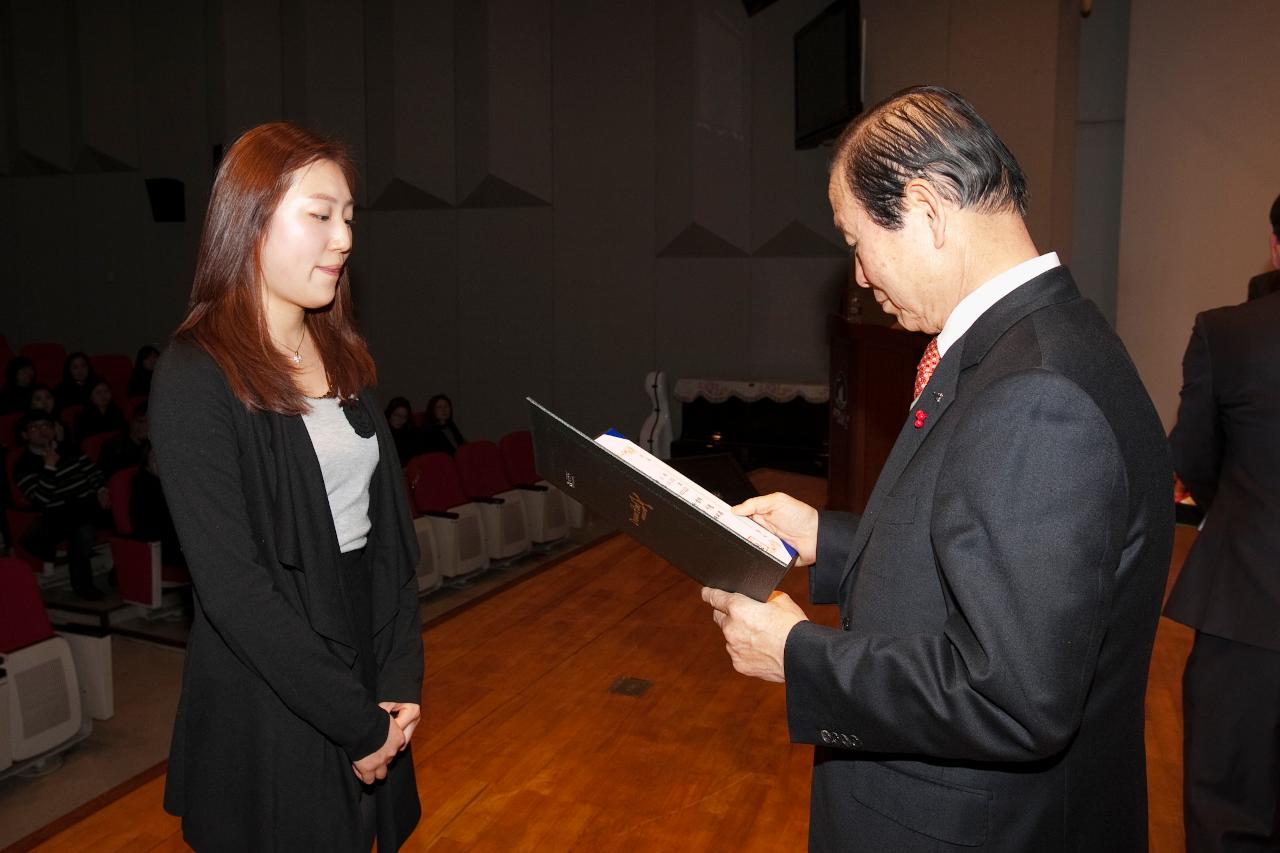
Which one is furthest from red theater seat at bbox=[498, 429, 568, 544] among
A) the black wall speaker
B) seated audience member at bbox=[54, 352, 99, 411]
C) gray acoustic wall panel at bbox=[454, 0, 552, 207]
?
the black wall speaker

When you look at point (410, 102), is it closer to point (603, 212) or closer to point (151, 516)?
point (603, 212)

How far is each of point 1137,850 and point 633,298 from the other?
7481 mm

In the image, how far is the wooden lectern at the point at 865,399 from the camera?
167 inches

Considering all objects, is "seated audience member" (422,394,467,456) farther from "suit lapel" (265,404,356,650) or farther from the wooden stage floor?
"suit lapel" (265,404,356,650)

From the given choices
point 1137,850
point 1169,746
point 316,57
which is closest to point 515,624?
point 1169,746

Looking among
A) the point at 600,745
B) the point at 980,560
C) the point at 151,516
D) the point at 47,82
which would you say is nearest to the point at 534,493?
the point at 151,516

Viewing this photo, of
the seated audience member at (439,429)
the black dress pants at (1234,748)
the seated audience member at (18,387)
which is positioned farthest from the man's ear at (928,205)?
the seated audience member at (18,387)

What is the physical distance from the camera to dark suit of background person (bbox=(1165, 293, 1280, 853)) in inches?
79.5

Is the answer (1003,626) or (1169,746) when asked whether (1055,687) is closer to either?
(1003,626)

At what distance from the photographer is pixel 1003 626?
952mm

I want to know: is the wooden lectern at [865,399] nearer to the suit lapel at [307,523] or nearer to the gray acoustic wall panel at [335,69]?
the suit lapel at [307,523]

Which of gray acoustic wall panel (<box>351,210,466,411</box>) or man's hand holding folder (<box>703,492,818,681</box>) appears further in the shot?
gray acoustic wall panel (<box>351,210,466,411</box>)

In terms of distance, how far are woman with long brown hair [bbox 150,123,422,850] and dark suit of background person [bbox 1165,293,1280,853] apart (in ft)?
5.31

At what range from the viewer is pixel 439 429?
700cm
